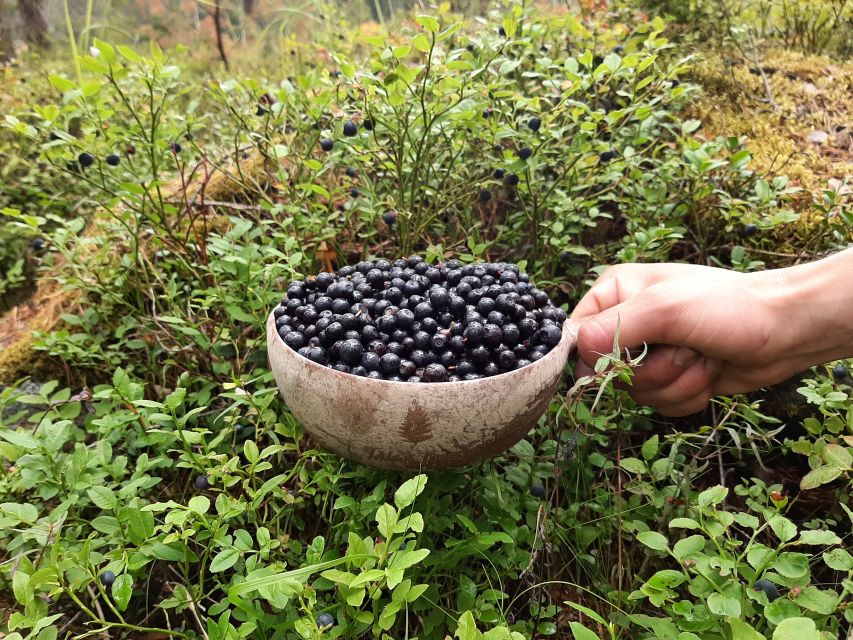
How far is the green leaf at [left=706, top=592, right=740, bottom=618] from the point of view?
0.92 m

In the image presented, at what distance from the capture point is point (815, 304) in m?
1.26

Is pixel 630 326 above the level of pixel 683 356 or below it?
above

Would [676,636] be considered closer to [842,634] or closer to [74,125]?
[842,634]

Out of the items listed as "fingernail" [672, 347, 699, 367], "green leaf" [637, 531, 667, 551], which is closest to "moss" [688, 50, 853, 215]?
"fingernail" [672, 347, 699, 367]

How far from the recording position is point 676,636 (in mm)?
990

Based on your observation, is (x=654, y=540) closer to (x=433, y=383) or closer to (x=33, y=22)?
(x=433, y=383)

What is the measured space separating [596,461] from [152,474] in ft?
4.11

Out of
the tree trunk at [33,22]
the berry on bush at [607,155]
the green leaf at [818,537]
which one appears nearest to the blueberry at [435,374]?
the green leaf at [818,537]

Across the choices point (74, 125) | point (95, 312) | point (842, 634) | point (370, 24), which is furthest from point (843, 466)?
point (370, 24)

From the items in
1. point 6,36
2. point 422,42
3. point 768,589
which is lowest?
point 768,589

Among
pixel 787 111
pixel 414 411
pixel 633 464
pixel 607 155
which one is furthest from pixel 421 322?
pixel 787 111

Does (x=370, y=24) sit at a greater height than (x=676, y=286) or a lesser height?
greater

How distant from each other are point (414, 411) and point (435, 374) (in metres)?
0.09

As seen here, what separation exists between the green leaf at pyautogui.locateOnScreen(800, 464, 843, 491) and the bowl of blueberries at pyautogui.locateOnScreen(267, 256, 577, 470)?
557 mm
